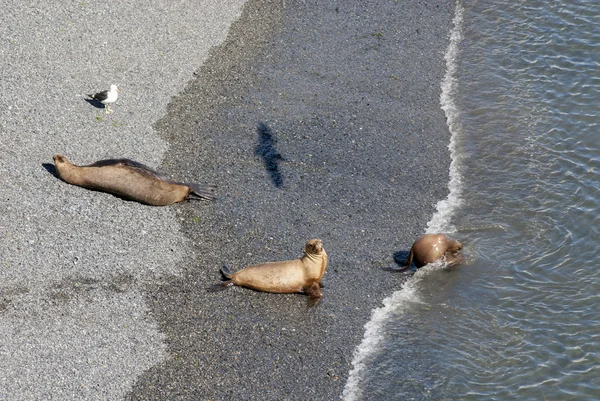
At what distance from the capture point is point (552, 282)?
12102mm

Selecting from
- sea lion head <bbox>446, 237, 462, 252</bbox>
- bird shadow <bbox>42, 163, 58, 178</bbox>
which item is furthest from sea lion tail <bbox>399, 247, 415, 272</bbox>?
bird shadow <bbox>42, 163, 58, 178</bbox>

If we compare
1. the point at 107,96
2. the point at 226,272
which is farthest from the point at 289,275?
the point at 107,96

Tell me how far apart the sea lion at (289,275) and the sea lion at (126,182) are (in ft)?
6.95

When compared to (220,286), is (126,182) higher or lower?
higher

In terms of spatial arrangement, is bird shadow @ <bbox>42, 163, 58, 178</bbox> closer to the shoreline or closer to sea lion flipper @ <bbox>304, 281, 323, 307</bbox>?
the shoreline

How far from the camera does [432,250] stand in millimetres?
11898

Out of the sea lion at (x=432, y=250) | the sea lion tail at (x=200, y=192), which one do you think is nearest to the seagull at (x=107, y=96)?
the sea lion tail at (x=200, y=192)

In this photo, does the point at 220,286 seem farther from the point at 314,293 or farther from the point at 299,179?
the point at 299,179

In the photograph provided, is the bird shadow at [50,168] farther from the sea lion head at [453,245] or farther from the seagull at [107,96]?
the sea lion head at [453,245]

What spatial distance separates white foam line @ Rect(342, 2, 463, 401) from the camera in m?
10.2

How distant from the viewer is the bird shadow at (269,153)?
527 inches

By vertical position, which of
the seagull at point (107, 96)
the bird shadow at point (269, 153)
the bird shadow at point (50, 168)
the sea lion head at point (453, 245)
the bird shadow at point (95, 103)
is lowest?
the sea lion head at point (453, 245)

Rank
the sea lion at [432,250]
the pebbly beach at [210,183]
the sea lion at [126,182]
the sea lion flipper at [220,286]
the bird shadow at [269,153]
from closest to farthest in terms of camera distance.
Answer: the pebbly beach at [210,183] → the sea lion flipper at [220,286] → the sea lion at [432,250] → the sea lion at [126,182] → the bird shadow at [269,153]

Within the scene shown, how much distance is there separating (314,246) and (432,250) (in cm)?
207
